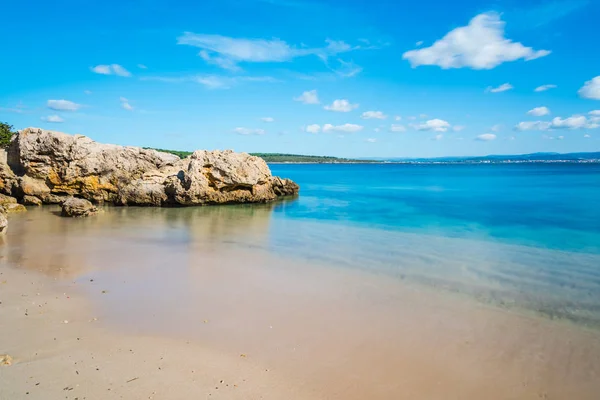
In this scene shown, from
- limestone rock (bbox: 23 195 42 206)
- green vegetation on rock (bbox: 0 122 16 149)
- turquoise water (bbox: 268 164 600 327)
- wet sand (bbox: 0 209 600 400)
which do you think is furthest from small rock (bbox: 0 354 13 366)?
green vegetation on rock (bbox: 0 122 16 149)

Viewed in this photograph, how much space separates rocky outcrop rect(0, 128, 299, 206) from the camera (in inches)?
864

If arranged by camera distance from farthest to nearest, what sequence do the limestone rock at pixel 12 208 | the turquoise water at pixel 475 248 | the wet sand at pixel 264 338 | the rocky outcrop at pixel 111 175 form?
the rocky outcrop at pixel 111 175 → the limestone rock at pixel 12 208 → the turquoise water at pixel 475 248 → the wet sand at pixel 264 338

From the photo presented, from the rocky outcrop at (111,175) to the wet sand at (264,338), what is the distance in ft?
42.4

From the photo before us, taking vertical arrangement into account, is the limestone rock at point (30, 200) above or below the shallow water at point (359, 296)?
above

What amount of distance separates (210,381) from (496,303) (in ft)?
19.6

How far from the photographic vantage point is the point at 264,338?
19.9 ft

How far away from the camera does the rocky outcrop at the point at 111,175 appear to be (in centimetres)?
2194

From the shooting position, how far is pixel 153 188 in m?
23.1

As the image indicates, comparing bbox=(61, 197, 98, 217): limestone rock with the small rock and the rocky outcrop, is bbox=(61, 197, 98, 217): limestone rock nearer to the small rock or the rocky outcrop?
the rocky outcrop

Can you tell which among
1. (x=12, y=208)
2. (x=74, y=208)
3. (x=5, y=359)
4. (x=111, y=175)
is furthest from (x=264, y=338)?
(x=111, y=175)

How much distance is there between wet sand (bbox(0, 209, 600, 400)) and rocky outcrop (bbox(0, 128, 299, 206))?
12918mm

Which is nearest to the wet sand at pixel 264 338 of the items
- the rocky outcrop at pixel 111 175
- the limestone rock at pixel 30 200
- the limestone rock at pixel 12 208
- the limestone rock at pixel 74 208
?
the limestone rock at pixel 74 208

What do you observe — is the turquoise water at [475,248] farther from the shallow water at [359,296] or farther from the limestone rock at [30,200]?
the limestone rock at [30,200]

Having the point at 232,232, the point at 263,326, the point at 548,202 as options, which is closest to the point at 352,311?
the point at 263,326
